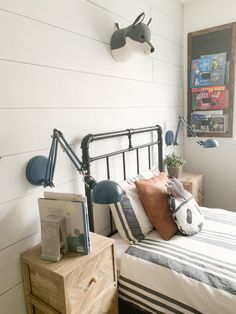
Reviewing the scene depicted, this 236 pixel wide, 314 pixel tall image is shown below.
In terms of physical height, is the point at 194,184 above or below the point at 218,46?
below

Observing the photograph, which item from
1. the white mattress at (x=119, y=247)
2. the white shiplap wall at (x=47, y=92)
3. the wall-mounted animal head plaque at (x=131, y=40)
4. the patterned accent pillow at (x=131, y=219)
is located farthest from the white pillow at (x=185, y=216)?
the wall-mounted animal head plaque at (x=131, y=40)

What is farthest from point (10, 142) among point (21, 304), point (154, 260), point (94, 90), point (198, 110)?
point (198, 110)

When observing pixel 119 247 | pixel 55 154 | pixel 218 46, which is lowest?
pixel 119 247

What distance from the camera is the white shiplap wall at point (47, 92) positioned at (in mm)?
1160

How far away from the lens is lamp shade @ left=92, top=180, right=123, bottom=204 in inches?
40.9

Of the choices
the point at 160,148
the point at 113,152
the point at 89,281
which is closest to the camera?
the point at 89,281

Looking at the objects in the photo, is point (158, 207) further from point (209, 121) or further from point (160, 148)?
point (209, 121)

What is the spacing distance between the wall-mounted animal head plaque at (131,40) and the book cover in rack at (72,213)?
1.07m

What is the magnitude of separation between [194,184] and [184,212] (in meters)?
0.86

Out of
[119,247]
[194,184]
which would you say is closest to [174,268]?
[119,247]

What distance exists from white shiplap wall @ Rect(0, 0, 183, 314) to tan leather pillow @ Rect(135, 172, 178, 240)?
1.38ft

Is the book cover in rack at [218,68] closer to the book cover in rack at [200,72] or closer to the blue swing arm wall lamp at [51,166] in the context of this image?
the book cover in rack at [200,72]

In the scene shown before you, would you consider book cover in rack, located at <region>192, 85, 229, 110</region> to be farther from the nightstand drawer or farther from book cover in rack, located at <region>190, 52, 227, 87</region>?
the nightstand drawer

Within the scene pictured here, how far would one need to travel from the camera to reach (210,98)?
2631 millimetres
